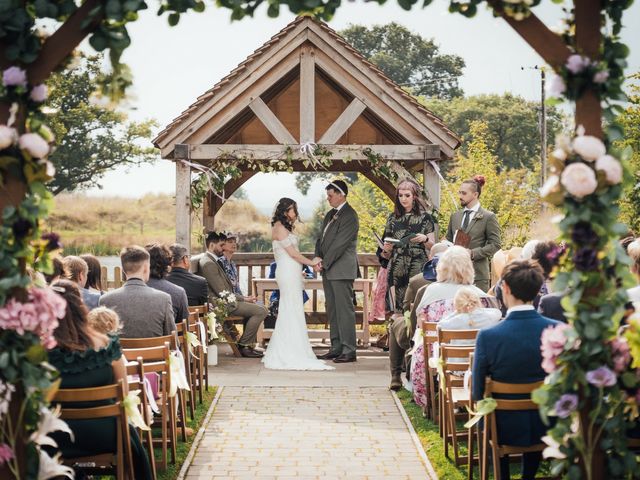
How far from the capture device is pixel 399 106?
12531mm

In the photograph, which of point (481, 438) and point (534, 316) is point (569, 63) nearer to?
point (534, 316)

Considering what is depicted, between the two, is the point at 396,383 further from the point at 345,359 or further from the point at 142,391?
the point at 142,391

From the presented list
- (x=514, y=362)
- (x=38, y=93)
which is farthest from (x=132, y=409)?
(x=514, y=362)

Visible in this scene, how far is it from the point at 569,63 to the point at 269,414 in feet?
17.3

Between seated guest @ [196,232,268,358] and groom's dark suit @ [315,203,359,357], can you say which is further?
seated guest @ [196,232,268,358]

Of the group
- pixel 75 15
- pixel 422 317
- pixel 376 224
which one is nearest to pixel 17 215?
pixel 75 15

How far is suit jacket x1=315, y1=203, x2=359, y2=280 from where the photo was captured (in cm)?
1259

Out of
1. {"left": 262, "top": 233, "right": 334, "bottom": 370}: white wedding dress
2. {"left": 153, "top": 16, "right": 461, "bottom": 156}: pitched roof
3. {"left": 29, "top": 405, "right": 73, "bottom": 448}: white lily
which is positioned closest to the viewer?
{"left": 29, "top": 405, "right": 73, "bottom": 448}: white lily

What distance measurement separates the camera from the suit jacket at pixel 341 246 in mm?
12594

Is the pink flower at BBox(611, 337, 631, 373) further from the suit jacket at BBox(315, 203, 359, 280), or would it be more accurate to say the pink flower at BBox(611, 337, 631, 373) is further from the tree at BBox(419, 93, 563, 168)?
the tree at BBox(419, 93, 563, 168)

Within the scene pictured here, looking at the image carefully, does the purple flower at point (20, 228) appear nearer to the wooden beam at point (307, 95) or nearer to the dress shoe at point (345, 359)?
the wooden beam at point (307, 95)

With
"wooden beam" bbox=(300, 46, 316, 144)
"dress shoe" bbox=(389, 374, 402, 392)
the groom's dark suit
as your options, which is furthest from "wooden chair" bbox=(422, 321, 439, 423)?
"wooden beam" bbox=(300, 46, 316, 144)

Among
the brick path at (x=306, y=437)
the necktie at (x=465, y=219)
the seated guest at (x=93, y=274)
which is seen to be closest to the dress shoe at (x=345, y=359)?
the brick path at (x=306, y=437)

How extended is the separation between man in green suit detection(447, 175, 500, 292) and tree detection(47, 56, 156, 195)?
36.6 meters
